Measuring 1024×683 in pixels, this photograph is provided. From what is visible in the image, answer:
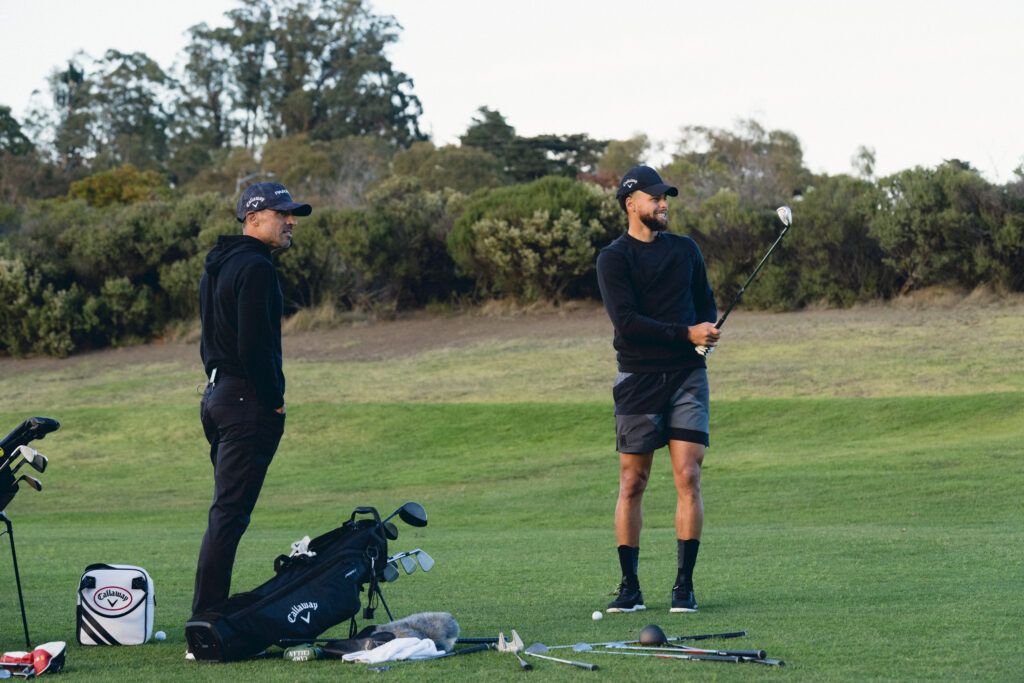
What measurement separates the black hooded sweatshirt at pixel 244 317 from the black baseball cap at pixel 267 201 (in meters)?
0.16

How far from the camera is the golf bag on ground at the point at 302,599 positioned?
5.24 metres

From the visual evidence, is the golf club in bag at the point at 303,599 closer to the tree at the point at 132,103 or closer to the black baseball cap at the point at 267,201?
the black baseball cap at the point at 267,201

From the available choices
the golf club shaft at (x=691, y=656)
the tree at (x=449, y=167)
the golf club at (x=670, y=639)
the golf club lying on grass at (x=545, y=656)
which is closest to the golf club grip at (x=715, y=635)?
the golf club at (x=670, y=639)

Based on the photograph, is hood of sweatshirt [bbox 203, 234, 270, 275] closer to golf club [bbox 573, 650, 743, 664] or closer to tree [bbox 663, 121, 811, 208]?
golf club [bbox 573, 650, 743, 664]

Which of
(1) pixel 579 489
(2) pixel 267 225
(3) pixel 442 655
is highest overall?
(2) pixel 267 225

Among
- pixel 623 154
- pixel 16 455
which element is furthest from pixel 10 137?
pixel 16 455

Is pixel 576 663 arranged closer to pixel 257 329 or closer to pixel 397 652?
pixel 397 652

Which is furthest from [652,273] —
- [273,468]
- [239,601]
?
[273,468]

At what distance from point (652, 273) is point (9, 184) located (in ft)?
213

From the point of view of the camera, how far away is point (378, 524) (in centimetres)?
583

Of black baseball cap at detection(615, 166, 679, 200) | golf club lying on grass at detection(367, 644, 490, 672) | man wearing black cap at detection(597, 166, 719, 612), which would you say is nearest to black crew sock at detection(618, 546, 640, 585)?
man wearing black cap at detection(597, 166, 719, 612)

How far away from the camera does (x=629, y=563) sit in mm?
6492

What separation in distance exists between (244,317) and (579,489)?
1224cm

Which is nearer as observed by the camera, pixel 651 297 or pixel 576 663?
pixel 576 663
